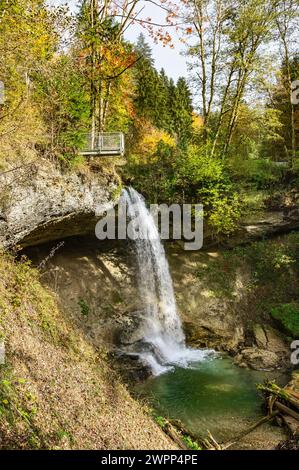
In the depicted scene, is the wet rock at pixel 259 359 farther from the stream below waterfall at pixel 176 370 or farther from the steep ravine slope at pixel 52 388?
the steep ravine slope at pixel 52 388

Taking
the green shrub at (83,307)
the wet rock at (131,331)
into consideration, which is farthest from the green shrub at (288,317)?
the green shrub at (83,307)

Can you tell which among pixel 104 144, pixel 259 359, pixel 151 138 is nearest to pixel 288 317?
pixel 259 359

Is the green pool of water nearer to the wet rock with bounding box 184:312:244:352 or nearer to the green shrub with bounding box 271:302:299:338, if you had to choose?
the wet rock with bounding box 184:312:244:352

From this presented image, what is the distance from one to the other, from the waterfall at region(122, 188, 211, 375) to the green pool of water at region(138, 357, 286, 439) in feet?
3.42

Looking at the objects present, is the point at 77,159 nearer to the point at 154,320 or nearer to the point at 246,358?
the point at 154,320

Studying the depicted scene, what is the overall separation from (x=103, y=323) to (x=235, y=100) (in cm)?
1266

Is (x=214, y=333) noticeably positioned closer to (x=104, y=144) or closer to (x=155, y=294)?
(x=155, y=294)

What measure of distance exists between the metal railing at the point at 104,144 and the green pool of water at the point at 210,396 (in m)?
7.43

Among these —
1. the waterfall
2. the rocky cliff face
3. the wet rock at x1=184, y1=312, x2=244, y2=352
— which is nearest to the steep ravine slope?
the rocky cliff face

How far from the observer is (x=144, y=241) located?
14.8 meters

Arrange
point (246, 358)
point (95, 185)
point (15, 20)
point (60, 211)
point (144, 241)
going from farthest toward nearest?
point (144, 241)
point (246, 358)
point (95, 185)
point (60, 211)
point (15, 20)

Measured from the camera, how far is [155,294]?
14.6 metres

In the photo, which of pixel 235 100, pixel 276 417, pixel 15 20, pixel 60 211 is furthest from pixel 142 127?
pixel 276 417

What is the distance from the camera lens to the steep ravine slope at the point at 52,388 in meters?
4.88
